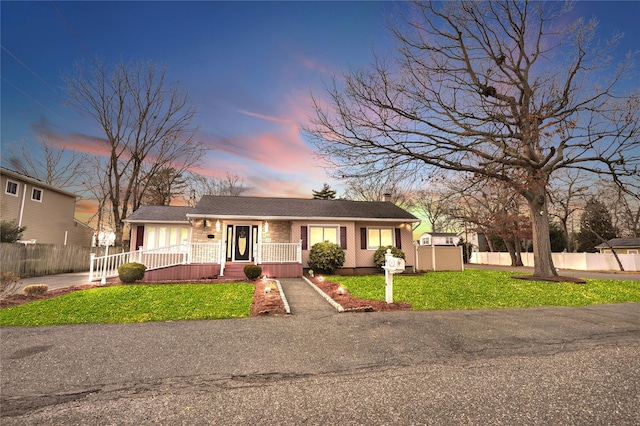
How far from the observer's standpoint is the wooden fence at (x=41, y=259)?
43.9 ft

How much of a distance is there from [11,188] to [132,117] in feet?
29.3

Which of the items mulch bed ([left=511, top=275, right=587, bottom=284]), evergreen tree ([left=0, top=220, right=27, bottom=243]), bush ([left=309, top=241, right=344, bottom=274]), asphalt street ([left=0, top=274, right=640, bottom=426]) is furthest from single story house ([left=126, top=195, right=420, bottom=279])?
asphalt street ([left=0, top=274, right=640, bottom=426])

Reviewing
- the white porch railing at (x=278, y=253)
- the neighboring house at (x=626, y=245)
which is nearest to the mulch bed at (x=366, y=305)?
the white porch railing at (x=278, y=253)

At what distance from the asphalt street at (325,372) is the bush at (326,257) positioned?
30.7 feet

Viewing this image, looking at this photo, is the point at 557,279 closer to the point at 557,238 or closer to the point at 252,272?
the point at 252,272

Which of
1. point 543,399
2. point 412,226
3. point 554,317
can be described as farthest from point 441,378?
point 412,226

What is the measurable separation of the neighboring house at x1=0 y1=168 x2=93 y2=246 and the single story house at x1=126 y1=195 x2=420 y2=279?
21.5 ft

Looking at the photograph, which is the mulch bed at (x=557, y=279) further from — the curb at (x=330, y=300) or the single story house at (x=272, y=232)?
the curb at (x=330, y=300)

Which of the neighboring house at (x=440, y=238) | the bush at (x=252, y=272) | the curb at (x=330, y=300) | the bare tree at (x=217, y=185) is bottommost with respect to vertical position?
the curb at (x=330, y=300)

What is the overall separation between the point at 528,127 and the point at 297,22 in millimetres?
10647

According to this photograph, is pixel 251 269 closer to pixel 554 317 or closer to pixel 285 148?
pixel 285 148

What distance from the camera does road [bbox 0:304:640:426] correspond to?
288 centimetres

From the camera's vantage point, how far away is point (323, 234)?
17453mm

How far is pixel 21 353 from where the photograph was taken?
15.3ft
